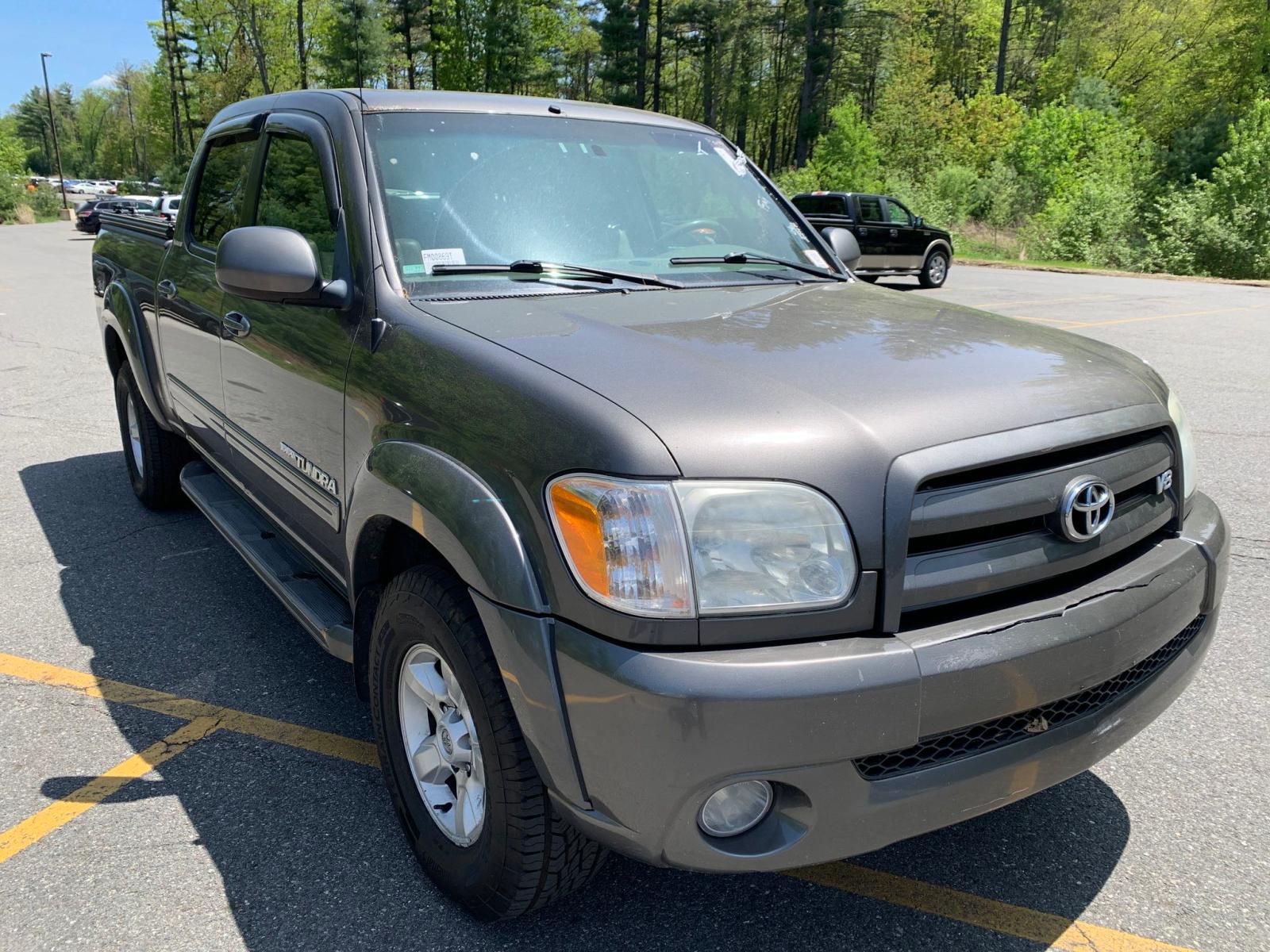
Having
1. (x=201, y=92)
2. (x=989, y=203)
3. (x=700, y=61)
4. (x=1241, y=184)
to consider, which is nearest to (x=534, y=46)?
(x=700, y=61)

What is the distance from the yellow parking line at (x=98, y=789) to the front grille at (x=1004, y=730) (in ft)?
7.35

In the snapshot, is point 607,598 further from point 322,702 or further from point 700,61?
point 700,61

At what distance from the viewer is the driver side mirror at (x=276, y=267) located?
259cm

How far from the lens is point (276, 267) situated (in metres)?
2.58

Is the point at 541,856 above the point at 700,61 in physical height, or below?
below

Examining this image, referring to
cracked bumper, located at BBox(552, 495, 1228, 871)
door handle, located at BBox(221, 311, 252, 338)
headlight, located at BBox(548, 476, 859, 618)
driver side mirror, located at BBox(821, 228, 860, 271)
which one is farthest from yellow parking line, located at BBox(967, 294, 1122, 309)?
headlight, located at BBox(548, 476, 859, 618)

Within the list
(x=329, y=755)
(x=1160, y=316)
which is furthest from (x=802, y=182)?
(x=329, y=755)

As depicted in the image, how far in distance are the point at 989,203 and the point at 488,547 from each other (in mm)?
37603

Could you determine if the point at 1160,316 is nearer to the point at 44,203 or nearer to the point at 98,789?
the point at 98,789

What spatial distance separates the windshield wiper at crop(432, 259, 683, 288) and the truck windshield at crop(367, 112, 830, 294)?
0.6 inches

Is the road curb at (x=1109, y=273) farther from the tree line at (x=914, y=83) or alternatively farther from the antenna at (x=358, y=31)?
the antenna at (x=358, y=31)

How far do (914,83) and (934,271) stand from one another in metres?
33.5

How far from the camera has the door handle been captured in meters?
3.29

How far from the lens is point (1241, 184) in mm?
27625
